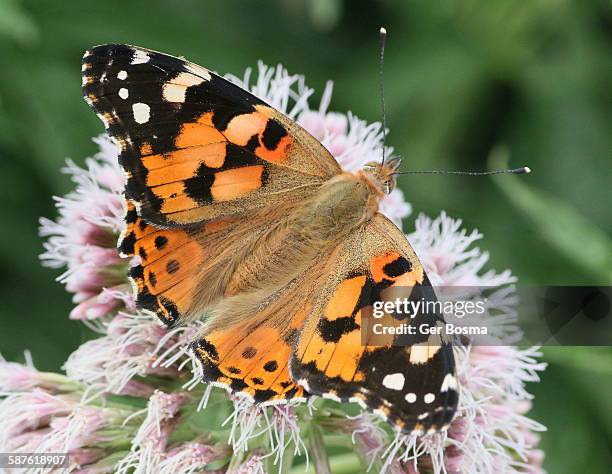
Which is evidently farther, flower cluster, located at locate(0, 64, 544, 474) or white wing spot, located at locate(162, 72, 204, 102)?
flower cluster, located at locate(0, 64, 544, 474)

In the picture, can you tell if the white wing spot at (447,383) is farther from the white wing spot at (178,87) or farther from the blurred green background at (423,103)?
the blurred green background at (423,103)

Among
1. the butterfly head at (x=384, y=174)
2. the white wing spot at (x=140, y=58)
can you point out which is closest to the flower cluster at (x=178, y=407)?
the butterfly head at (x=384, y=174)

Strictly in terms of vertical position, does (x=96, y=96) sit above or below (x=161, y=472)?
above

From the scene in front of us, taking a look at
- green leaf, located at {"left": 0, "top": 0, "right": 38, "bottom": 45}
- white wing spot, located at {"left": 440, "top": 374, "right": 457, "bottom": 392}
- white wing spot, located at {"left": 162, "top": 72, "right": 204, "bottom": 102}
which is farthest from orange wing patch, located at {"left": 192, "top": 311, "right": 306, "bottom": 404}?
green leaf, located at {"left": 0, "top": 0, "right": 38, "bottom": 45}

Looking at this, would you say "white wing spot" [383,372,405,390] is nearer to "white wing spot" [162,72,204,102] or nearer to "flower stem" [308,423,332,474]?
"flower stem" [308,423,332,474]

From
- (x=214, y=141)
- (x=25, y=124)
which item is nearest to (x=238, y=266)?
(x=214, y=141)

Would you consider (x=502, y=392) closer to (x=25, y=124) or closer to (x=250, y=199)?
(x=250, y=199)

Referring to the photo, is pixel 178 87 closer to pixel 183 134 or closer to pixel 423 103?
pixel 183 134
